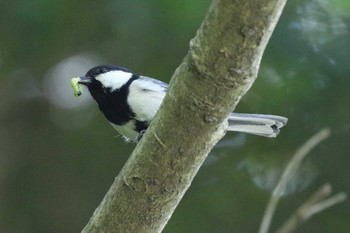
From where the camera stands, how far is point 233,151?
2916mm

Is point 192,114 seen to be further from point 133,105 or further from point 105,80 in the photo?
point 105,80

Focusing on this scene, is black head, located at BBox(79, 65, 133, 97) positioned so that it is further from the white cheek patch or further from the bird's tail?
the bird's tail

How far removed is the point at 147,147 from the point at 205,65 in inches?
8.5

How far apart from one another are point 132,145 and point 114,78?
0.69 m

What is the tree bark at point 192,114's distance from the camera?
3.90 ft

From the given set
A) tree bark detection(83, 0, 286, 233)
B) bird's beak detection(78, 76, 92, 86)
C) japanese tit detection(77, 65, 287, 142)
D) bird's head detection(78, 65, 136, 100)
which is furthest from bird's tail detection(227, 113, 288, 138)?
tree bark detection(83, 0, 286, 233)

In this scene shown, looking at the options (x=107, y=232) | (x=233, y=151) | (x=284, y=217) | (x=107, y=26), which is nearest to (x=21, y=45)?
(x=107, y=26)

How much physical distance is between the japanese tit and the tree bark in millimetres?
698

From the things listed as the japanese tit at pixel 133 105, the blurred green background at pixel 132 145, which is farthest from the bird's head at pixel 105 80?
the blurred green background at pixel 132 145

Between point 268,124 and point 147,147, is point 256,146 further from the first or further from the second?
point 147,147

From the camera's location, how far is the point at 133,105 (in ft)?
7.38

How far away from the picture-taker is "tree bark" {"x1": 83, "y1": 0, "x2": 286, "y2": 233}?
1.19 meters

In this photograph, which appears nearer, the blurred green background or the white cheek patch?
the white cheek patch

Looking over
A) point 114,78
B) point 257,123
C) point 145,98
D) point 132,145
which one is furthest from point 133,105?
point 132,145
